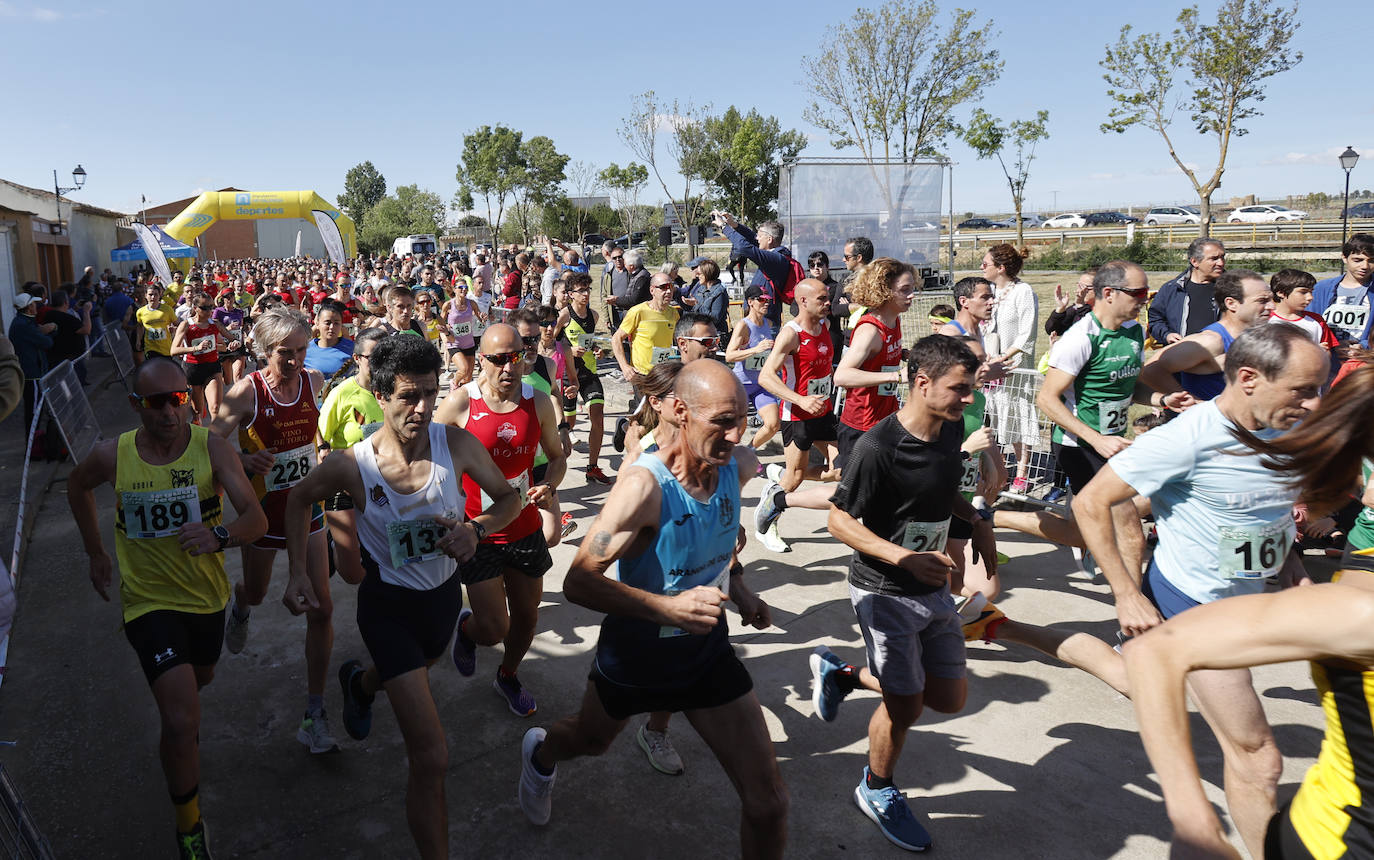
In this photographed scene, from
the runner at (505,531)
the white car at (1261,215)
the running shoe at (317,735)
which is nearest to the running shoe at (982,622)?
the runner at (505,531)

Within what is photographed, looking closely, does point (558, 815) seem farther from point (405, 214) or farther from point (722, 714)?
→ point (405, 214)

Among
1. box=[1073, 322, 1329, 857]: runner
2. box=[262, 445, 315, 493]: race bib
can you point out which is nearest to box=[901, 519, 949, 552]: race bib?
box=[1073, 322, 1329, 857]: runner

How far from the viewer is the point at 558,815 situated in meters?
3.62

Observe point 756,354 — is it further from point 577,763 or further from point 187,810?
point 187,810

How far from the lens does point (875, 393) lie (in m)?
5.76

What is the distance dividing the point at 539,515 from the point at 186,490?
1.57 metres

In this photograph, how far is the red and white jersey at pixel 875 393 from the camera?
568cm

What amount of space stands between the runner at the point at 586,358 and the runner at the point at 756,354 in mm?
1535

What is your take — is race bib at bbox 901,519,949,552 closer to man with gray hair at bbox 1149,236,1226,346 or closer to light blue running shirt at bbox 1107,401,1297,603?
light blue running shirt at bbox 1107,401,1297,603

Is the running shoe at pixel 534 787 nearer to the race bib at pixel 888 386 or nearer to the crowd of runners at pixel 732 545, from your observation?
the crowd of runners at pixel 732 545

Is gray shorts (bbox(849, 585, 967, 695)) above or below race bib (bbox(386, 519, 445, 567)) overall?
below

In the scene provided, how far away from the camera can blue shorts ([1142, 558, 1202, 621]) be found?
3.11m

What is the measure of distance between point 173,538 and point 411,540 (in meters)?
1.05

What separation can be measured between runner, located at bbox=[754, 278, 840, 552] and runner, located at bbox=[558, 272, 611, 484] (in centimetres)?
233
